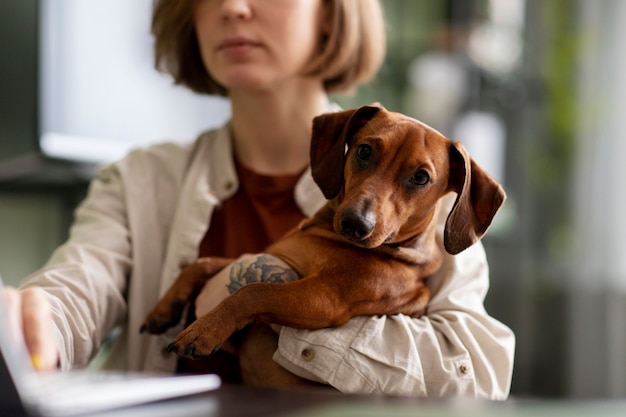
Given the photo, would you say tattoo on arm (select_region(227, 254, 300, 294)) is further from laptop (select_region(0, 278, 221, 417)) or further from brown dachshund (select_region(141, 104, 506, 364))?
laptop (select_region(0, 278, 221, 417))

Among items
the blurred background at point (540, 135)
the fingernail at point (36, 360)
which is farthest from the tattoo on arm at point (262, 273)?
the blurred background at point (540, 135)

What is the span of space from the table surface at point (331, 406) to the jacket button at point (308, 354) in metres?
0.25

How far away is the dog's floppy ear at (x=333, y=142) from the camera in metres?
1.14

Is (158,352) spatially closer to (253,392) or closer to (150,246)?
(150,246)

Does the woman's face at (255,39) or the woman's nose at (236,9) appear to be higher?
the woman's nose at (236,9)

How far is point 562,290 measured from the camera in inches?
156

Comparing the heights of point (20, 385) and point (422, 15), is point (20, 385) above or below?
below

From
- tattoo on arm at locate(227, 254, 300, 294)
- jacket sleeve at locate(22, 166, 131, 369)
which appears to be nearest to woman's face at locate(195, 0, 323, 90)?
jacket sleeve at locate(22, 166, 131, 369)

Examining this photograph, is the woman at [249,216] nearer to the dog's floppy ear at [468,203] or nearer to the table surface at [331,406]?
the dog's floppy ear at [468,203]

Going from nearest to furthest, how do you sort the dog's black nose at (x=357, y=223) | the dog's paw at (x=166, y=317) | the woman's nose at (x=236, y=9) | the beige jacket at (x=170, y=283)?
the dog's black nose at (x=357, y=223) < the beige jacket at (x=170, y=283) < the dog's paw at (x=166, y=317) < the woman's nose at (x=236, y=9)

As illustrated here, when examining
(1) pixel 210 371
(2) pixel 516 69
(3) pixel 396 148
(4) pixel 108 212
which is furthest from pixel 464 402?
(2) pixel 516 69

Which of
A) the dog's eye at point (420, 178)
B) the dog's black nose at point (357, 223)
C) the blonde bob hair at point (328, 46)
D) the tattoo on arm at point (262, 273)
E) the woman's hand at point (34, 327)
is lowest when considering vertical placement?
the tattoo on arm at point (262, 273)

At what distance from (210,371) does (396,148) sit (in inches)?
20.1

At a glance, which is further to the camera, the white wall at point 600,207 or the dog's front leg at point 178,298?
the white wall at point 600,207
